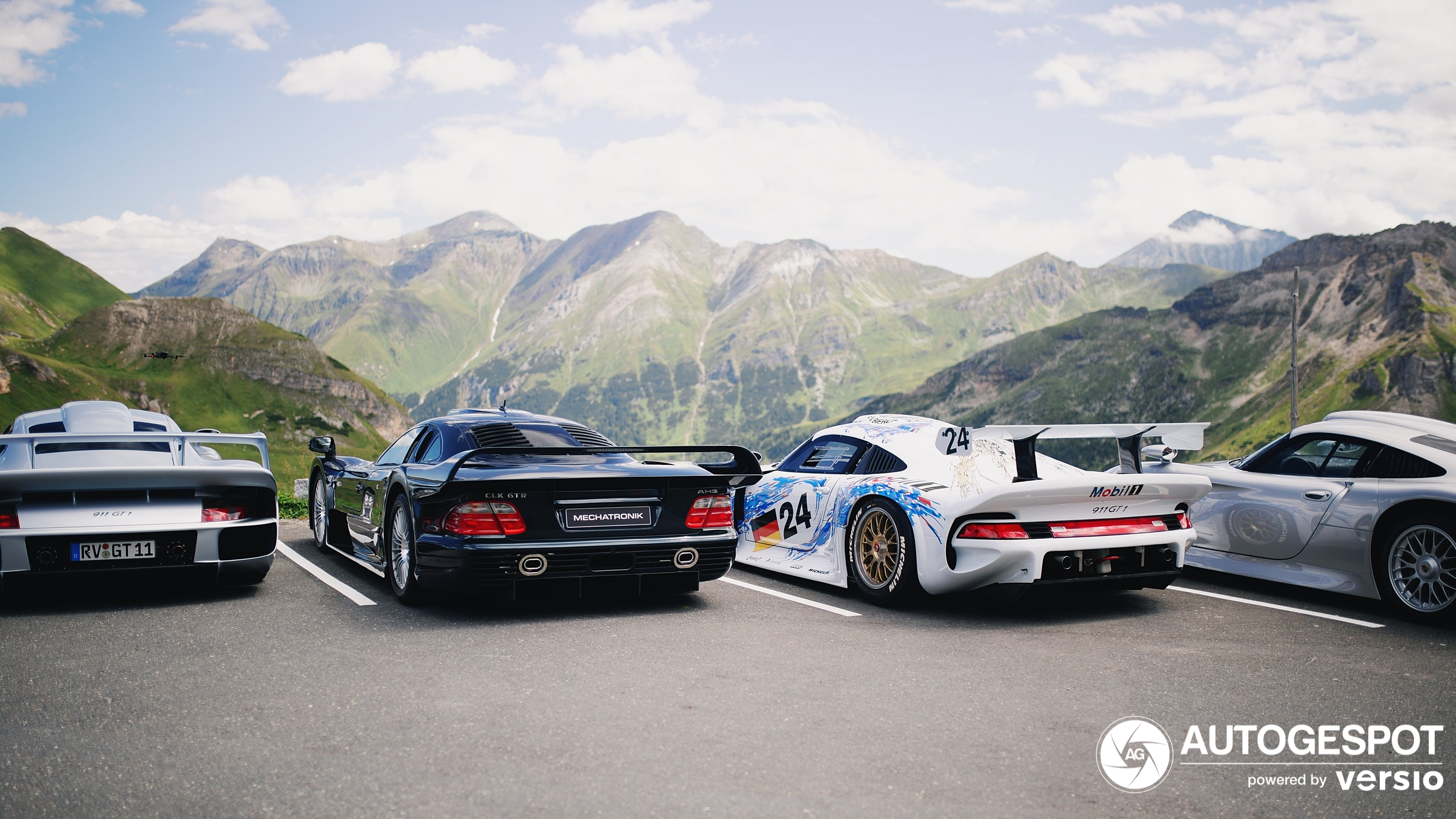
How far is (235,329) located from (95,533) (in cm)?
20124

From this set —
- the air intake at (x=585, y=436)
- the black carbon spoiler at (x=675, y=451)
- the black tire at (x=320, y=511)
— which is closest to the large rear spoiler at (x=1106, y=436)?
the black carbon spoiler at (x=675, y=451)

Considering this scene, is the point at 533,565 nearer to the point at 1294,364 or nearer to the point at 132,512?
the point at 132,512

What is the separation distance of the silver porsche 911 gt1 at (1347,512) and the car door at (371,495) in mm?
5767

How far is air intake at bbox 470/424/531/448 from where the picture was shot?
7.14m

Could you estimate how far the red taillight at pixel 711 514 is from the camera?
6684mm

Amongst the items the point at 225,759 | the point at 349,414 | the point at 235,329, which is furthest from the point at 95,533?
the point at 235,329

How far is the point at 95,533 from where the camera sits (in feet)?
20.4

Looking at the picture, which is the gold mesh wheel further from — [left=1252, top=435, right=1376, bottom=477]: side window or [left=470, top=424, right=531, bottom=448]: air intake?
[left=1252, top=435, right=1376, bottom=477]: side window

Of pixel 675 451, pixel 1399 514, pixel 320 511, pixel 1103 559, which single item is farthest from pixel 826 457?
pixel 320 511

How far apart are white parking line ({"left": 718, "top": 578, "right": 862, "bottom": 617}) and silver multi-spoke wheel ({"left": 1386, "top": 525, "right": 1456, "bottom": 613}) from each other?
3.58m

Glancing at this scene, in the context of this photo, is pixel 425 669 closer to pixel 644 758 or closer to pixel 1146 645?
pixel 644 758

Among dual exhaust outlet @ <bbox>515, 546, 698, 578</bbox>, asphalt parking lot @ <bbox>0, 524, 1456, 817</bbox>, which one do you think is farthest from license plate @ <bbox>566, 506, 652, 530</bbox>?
asphalt parking lot @ <bbox>0, 524, 1456, 817</bbox>

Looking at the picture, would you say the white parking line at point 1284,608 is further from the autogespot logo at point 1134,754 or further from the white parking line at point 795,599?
the autogespot logo at point 1134,754

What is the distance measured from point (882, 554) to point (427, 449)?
356 cm
